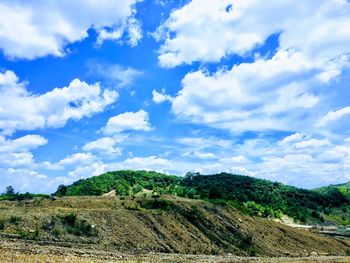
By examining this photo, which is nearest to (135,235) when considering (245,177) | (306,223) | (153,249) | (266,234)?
(153,249)

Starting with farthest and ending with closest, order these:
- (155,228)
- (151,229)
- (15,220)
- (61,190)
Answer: (61,190), (155,228), (151,229), (15,220)

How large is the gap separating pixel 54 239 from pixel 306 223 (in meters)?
71.4

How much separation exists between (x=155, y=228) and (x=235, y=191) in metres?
67.1

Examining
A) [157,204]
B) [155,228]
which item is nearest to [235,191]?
[157,204]

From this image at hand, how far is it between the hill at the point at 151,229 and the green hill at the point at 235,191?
803 inches

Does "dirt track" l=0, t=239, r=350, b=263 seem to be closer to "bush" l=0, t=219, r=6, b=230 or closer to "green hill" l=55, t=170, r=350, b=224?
"bush" l=0, t=219, r=6, b=230

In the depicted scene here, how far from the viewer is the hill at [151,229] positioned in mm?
47250

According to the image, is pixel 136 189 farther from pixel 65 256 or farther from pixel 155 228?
pixel 65 256

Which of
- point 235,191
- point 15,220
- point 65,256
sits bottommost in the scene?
point 65,256

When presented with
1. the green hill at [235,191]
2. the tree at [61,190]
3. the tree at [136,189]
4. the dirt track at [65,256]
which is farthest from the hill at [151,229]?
the tree at [136,189]

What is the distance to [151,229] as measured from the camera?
53500mm

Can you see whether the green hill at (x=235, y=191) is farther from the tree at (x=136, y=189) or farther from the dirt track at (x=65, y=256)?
the dirt track at (x=65, y=256)

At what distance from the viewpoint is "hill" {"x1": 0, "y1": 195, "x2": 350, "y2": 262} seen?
47.2m

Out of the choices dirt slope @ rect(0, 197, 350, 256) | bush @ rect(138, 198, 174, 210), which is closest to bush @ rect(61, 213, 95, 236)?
dirt slope @ rect(0, 197, 350, 256)
